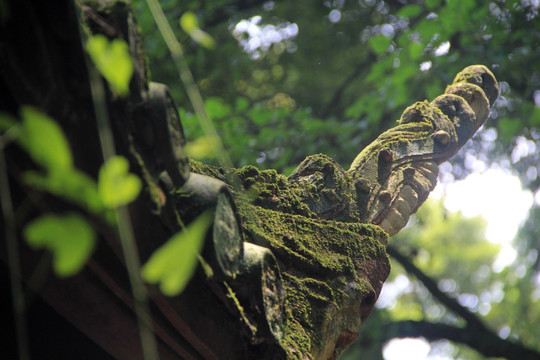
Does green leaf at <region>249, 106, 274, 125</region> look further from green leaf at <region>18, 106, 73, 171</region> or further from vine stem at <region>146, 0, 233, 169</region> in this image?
green leaf at <region>18, 106, 73, 171</region>

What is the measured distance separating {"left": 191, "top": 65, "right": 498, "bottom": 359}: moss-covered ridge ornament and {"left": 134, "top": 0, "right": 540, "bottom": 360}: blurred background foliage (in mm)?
1585

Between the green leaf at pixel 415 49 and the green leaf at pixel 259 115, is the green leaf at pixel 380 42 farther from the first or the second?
the green leaf at pixel 259 115

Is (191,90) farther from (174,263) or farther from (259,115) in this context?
(259,115)

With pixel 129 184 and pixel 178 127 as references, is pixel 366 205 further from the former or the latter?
pixel 129 184

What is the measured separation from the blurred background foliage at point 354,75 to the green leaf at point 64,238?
3.23 metres

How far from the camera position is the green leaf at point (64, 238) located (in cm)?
48

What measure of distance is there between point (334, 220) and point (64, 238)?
1239 millimetres

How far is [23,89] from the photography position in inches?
28.4

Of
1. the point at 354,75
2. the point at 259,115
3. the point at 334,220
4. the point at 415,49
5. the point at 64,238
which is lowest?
the point at 64,238

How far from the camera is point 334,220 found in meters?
1.67

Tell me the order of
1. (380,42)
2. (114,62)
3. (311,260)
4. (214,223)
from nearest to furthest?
(114,62), (214,223), (311,260), (380,42)

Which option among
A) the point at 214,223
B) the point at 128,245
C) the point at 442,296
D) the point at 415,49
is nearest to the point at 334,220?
the point at 214,223

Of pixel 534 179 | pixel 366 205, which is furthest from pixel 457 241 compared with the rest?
pixel 366 205

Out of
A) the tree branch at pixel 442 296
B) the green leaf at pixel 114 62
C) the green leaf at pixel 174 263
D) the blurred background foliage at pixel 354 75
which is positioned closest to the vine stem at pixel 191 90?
the green leaf at pixel 114 62
